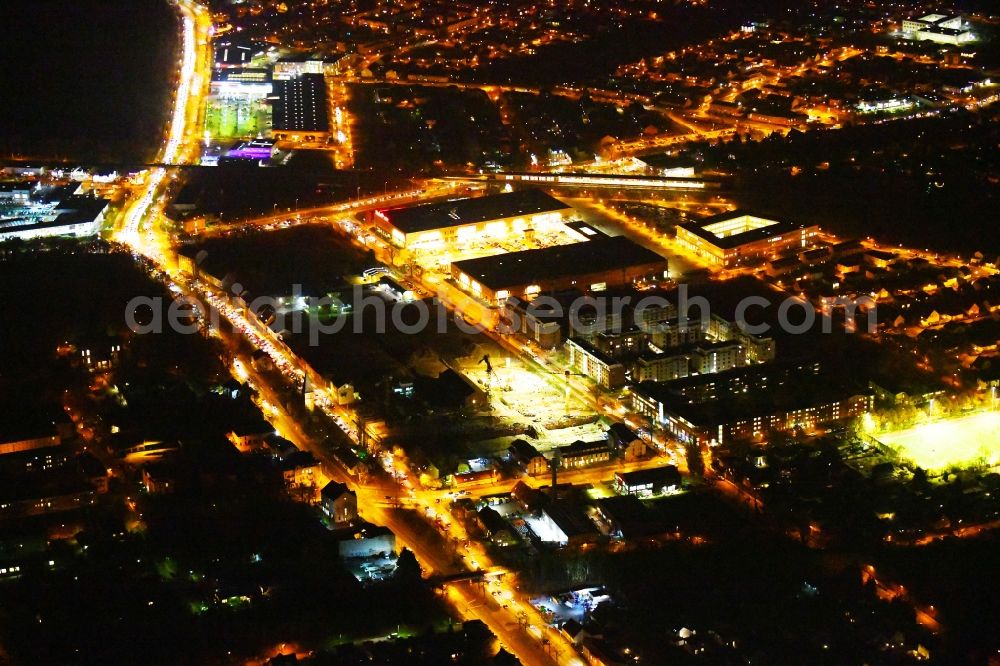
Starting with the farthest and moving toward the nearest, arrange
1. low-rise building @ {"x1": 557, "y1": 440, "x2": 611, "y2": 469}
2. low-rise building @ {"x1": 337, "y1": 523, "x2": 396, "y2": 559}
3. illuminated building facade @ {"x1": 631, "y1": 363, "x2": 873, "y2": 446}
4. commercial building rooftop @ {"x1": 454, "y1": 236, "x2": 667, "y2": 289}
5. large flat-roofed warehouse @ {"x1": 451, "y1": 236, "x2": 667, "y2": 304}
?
commercial building rooftop @ {"x1": 454, "y1": 236, "x2": 667, "y2": 289} < large flat-roofed warehouse @ {"x1": 451, "y1": 236, "x2": 667, "y2": 304} < illuminated building facade @ {"x1": 631, "y1": 363, "x2": 873, "y2": 446} < low-rise building @ {"x1": 557, "y1": 440, "x2": 611, "y2": 469} < low-rise building @ {"x1": 337, "y1": 523, "x2": 396, "y2": 559}

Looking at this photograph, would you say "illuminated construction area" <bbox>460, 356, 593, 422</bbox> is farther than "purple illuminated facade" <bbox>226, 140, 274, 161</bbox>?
No

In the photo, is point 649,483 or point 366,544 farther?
point 649,483

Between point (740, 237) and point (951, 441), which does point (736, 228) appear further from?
point (951, 441)

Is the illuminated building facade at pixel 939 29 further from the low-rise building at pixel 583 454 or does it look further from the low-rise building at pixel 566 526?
the low-rise building at pixel 566 526

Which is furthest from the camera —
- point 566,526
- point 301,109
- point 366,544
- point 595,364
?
point 301,109

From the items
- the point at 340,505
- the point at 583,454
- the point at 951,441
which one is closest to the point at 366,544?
the point at 340,505

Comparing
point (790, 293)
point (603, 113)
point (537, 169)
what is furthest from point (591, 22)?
point (790, 293)

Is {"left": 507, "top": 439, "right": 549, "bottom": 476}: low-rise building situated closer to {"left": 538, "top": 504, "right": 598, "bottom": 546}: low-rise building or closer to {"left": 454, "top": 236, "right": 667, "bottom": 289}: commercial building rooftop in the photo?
{"left": 538, "top": 504, "right": 598, "bottom": 546}: low-rise building

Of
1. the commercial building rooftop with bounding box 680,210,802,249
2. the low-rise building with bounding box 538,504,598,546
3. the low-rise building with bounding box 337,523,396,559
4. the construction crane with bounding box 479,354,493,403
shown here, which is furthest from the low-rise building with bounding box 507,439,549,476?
the commercial building rooftop with bounding box 680,210,802,249

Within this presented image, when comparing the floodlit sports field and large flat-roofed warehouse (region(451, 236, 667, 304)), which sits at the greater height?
large flat-roofed warehouse (region(451, 236, 667, 304))
